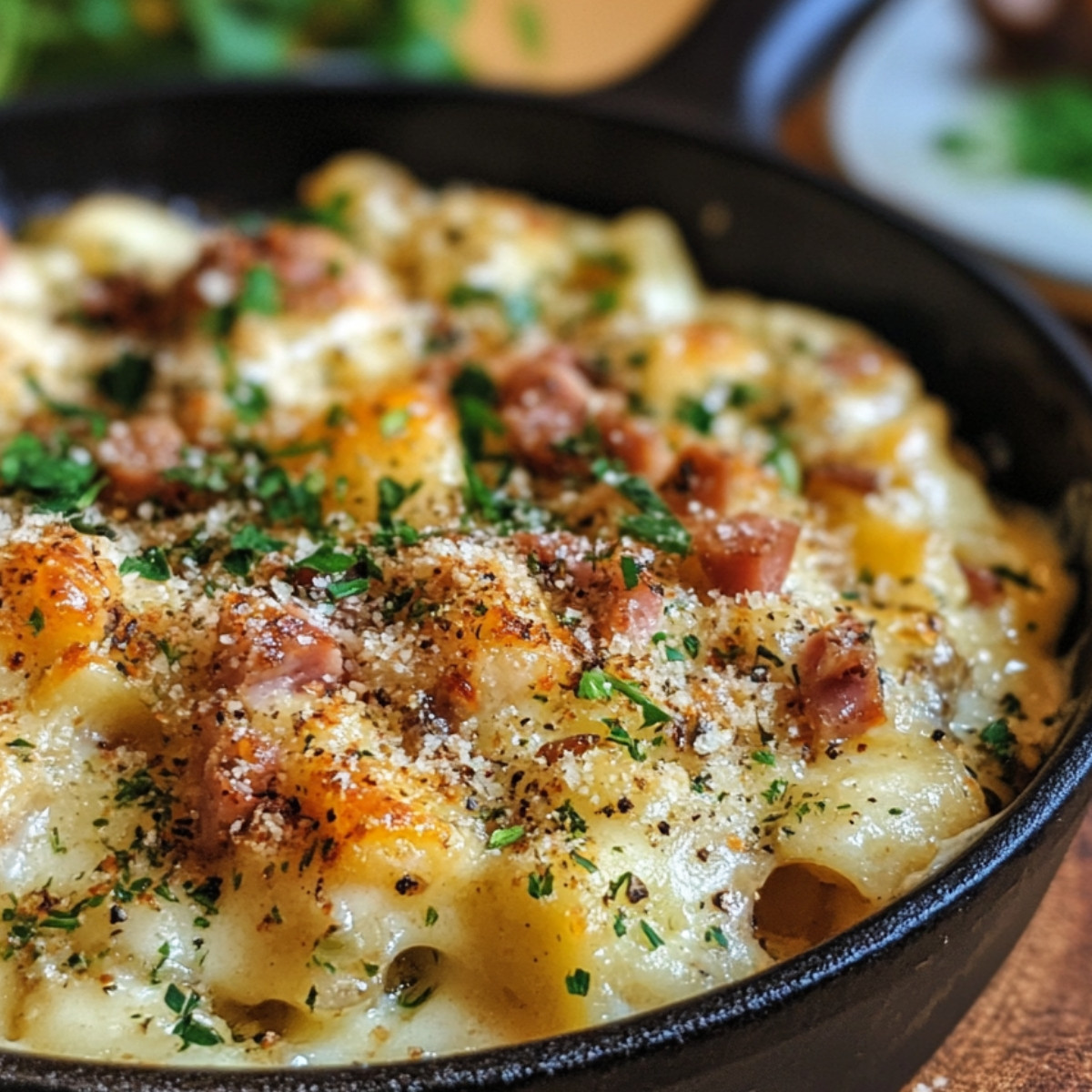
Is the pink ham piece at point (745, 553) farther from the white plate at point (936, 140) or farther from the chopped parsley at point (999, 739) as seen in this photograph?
the white plate at point (936, 140)

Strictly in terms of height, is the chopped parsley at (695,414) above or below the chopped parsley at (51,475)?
above

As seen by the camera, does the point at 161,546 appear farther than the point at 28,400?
No

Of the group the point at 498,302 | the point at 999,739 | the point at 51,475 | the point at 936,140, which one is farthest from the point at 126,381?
the point at 936,140

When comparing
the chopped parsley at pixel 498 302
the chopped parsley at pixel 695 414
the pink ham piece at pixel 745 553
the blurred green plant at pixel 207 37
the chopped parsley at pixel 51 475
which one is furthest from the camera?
the blurred green plant at pixel 207 37

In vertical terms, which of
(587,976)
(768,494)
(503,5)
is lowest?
(503,5)

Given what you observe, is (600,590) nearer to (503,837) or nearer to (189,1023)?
(503,837)

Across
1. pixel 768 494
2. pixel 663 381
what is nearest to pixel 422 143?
pixel 663 381

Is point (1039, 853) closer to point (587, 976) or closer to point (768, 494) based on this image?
point (587, 976)

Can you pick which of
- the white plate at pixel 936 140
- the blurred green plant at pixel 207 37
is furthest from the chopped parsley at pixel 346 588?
the blurred green plant at pixel 207 37
